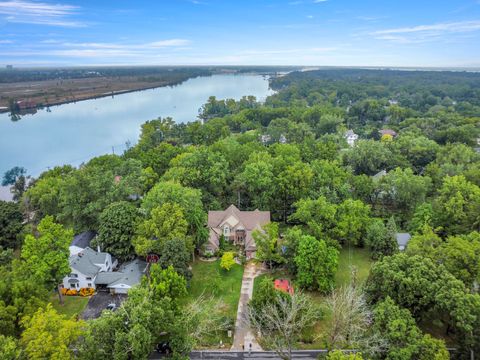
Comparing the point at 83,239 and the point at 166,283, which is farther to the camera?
the point at 83,239

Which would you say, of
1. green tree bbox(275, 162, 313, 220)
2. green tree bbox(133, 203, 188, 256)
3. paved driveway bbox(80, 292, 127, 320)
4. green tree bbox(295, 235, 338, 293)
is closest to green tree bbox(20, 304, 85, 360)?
Result: paved driveway bbox(80, 292, 127, 320)

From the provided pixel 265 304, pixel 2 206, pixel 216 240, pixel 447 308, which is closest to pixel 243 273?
pixel 216 240

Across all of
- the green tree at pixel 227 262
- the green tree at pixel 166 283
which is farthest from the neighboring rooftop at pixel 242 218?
the green tree at pixel 166 283

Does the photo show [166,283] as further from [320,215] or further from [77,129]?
[77,129]

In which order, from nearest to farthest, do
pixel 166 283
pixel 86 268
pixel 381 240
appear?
pixel 166 283, pixel 86 268, pixel 381 240

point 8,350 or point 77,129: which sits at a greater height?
point 8,350

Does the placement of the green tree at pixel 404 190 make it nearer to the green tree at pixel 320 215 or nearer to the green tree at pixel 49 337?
the green tree at pixel 320 215

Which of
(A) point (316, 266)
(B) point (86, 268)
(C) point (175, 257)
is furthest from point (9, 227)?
(A) point (316, 266)
